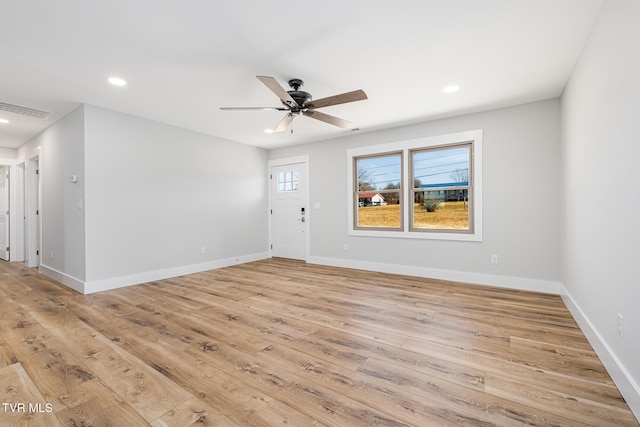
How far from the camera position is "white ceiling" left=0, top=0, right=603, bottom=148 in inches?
78.8

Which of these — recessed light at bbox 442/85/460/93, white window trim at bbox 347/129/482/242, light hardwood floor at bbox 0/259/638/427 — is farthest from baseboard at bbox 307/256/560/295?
recessed light at bbox 442/85/460/93

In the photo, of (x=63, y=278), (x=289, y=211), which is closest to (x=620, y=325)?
(x=289, y=211)

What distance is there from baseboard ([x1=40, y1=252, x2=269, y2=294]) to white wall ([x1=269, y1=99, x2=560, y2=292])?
10.4ft

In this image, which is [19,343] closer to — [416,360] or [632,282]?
[416,360]

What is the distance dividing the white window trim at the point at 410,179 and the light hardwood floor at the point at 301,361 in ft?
3.47

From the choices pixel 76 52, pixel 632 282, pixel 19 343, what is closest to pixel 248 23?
pixel 76 52

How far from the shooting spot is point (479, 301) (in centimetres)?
331

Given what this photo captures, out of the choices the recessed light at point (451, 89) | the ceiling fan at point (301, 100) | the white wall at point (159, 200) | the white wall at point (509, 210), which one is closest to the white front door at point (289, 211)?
the white wall at point (159, 200)

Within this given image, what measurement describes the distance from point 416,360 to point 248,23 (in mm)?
2851

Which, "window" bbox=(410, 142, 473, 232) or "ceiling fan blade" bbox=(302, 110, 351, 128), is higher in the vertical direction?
"ceiling fan blade" bbox=(302, 110, 351, 128)

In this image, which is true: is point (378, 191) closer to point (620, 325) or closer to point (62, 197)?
point (620, 325)

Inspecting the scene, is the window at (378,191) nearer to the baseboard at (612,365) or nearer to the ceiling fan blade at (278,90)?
Result: the ceiling fan blade at (278,90)

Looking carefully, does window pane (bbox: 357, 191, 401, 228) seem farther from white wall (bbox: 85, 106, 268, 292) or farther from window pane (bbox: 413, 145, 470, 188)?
white wall (bbox: 85, 106, 268, 292)

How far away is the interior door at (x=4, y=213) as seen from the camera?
20.3 feet
